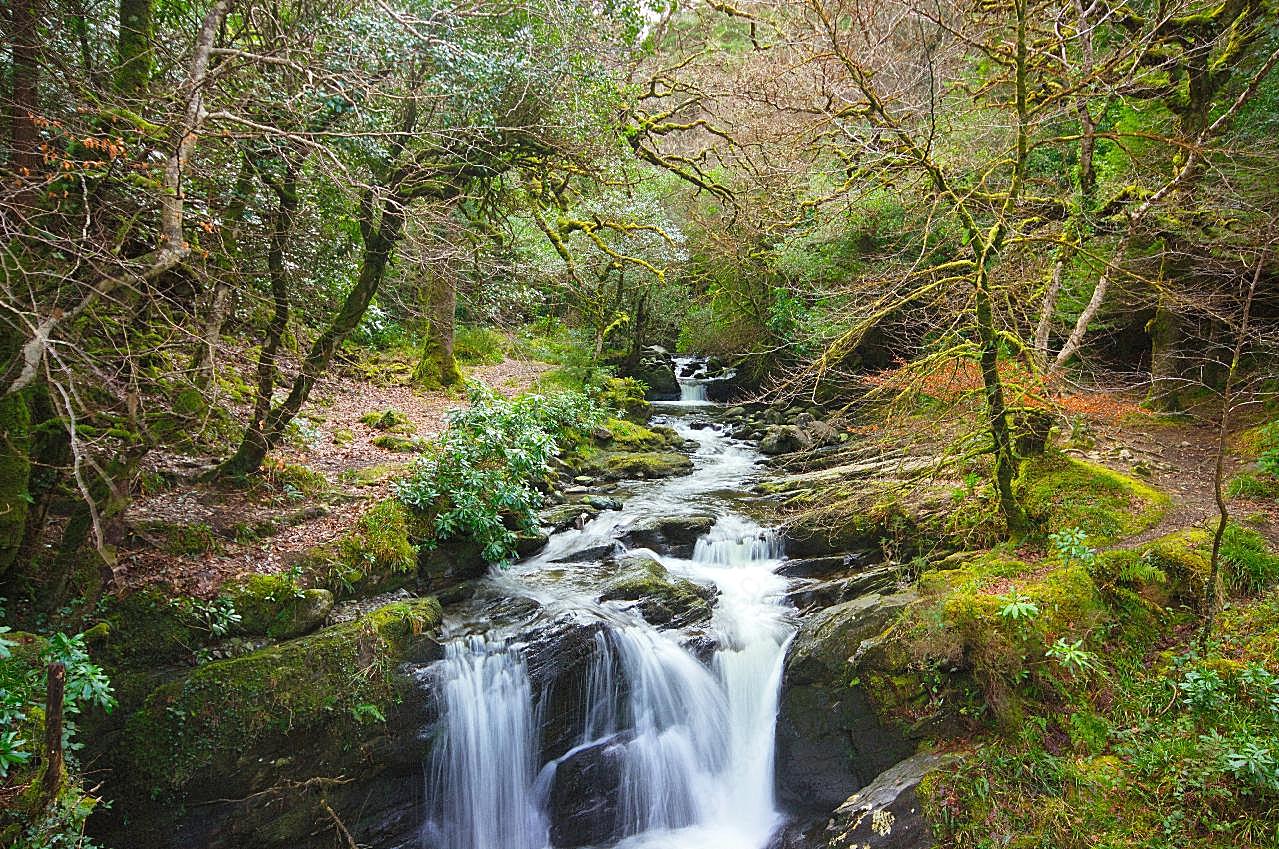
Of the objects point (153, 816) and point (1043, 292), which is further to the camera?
point (1043, 292)

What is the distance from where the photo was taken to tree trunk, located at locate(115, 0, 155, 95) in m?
4.70

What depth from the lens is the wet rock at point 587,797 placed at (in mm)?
5887

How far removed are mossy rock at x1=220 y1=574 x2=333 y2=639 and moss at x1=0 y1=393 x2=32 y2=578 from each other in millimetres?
1407

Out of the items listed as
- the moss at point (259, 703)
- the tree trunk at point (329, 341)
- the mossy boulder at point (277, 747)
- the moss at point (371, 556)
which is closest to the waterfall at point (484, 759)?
the mossy boulder at point (277, 747)

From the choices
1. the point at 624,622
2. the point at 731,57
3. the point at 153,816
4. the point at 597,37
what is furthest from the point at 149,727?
the point at 731,57

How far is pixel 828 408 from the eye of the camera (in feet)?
56.6

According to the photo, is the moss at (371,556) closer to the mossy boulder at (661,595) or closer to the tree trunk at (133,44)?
the mossy boulder at (661,595)

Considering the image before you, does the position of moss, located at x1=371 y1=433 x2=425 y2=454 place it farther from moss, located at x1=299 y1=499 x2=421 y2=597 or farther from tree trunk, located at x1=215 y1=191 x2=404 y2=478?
moss, located at x1=299 y1=499 x2=421 y2=597

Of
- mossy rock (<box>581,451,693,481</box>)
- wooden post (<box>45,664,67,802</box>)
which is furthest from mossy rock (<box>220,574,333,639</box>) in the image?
mossy rock (<box>581,451,693,481</box>)

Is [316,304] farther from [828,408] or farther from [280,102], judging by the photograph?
[828,408]

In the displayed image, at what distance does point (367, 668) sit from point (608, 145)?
Answer: 680 cm

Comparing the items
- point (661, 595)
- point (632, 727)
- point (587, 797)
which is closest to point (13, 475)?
point (587, 797)

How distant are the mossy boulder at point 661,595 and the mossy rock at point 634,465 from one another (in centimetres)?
433

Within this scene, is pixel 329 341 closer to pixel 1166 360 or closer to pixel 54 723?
pixel 54 723
